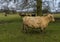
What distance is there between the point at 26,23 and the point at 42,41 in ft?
7.60

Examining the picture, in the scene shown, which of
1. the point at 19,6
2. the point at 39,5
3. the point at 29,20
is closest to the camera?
the point at 29,20

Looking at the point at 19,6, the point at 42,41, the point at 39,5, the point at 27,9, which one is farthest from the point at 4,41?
the point at 19,6

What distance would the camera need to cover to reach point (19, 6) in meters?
53.5

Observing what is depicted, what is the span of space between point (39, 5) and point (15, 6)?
34649 millimetres

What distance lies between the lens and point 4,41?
38.5ft

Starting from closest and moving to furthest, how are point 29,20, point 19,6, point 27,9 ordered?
point 29,20
point 27,9
point 19,6

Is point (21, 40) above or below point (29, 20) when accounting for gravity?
below

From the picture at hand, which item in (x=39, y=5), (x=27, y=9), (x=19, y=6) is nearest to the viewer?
(x=39, y=5)

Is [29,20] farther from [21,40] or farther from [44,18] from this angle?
[21,40]

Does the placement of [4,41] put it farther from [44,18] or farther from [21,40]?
[44,18]

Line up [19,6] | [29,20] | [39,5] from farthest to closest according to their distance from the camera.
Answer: [19,6] < [39,5] < [29,20]

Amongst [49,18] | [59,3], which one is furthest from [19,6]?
[49,18]

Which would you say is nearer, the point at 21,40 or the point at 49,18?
the point at 21,40

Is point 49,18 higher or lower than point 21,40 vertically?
higher
